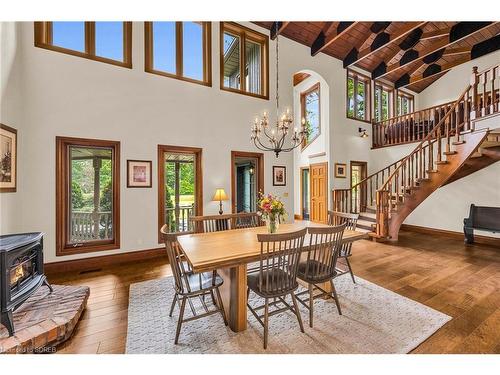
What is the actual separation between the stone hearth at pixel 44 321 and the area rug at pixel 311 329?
51 cm

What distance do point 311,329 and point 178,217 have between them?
3.68 metres

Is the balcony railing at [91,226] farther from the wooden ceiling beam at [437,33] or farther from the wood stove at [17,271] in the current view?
the wooden ceiling beam at [437,33]

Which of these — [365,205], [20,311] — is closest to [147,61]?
[20,311]

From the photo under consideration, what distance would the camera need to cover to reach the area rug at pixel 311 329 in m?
1.88

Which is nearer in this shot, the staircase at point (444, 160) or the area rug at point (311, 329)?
the area rug at point (311, 329)

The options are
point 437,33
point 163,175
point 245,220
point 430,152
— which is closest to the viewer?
point 245,220

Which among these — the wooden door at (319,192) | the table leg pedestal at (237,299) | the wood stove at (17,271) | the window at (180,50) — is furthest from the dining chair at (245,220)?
the wooden door at (319,192)

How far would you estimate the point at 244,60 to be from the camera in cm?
536

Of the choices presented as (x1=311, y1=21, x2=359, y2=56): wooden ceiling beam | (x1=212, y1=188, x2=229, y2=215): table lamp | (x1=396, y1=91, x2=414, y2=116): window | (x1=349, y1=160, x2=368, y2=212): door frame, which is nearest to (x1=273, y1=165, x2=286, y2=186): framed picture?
(x1=212, y1=188, x2=229, y2=215): table lamp

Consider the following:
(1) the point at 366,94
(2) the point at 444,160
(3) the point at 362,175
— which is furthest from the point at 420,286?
(1) the point at 366,94

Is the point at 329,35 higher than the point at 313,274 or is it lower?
higher

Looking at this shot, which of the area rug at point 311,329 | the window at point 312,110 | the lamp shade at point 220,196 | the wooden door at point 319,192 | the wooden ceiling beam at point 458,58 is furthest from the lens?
the window at point 312,110

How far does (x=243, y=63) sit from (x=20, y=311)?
5.66 metres

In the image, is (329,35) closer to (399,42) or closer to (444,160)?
(399,42)
